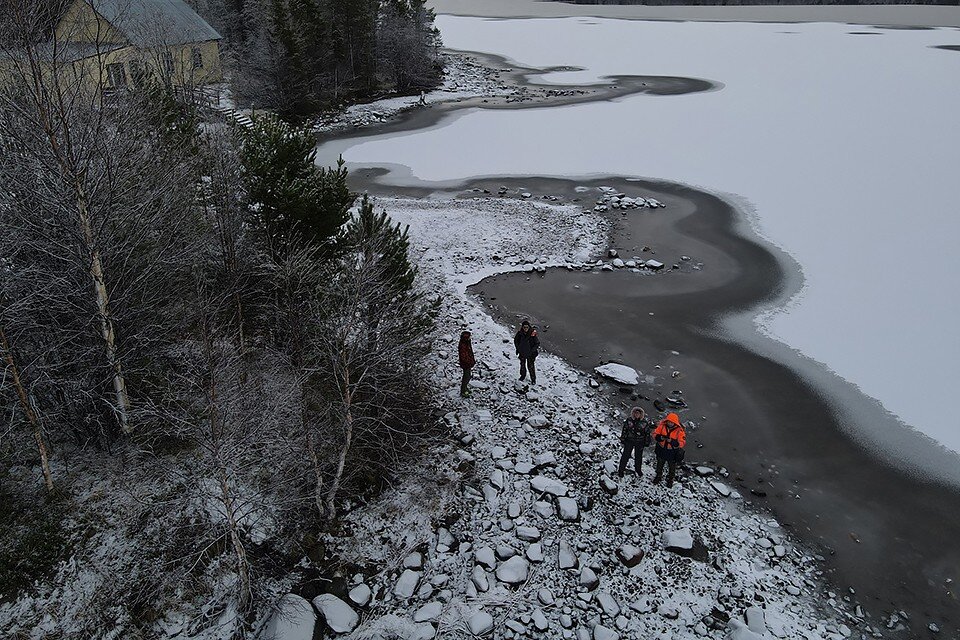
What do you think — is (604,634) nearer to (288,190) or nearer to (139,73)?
(288,190)

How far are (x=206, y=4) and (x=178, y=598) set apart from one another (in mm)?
54038

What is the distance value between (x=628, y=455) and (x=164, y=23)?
108 feet

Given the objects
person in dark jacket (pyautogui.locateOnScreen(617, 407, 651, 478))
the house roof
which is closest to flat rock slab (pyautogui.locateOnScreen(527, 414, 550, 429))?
person in dark jacket (pyautogui.locateOnScreen(617, 407, 651, 478))

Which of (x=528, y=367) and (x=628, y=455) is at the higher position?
(x=528, y=367)

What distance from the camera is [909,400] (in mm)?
14289

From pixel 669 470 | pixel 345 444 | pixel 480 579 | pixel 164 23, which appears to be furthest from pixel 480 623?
pixel 164 23

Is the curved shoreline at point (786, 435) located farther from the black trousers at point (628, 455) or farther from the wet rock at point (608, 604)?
the wet rock at point (608, 604)

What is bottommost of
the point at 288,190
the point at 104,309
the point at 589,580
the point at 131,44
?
the point at 589,580

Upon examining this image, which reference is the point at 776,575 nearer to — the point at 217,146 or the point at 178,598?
the point at 178,598

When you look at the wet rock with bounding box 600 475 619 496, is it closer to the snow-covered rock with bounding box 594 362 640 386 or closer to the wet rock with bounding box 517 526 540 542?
the wet rock with bounding box 517 526 540 542

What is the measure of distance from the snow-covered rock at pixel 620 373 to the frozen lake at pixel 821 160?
518cm

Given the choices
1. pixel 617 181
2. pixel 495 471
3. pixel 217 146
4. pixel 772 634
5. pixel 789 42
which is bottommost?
pixel 772 634

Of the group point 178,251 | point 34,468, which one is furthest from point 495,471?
point 34,468

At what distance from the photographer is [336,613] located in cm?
948
